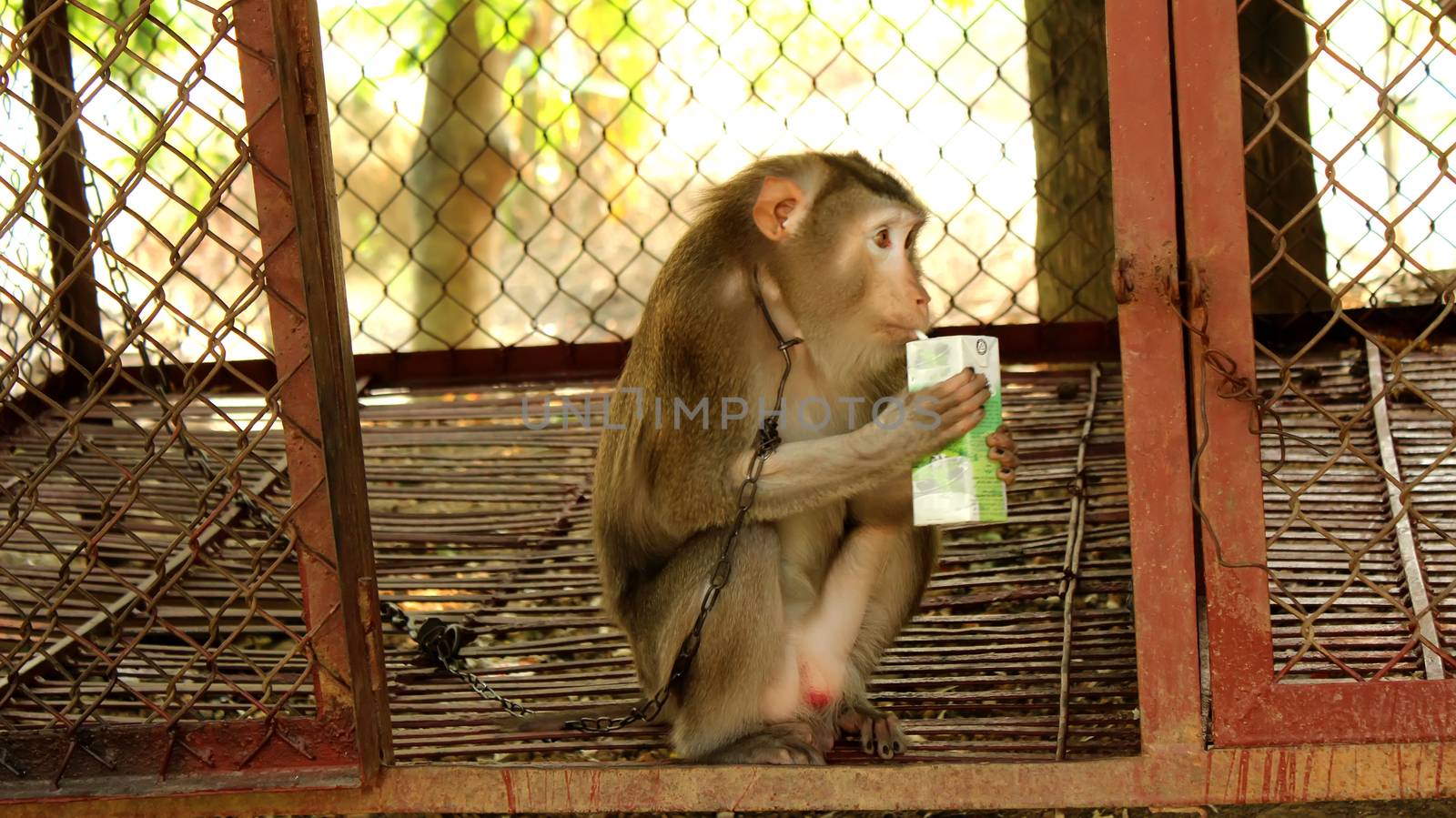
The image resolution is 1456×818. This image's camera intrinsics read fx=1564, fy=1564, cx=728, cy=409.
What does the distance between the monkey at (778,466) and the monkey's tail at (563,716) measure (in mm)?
183

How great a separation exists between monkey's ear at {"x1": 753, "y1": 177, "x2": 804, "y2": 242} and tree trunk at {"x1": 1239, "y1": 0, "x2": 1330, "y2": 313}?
2.24m

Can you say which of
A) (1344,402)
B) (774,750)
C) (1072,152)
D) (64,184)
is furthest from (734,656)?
(64,184)

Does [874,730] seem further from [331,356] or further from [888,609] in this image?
[331,356]

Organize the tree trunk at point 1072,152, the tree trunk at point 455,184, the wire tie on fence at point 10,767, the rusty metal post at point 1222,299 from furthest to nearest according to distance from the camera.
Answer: the tree trunk at point 455,184, the tree trunk at point 1072,152, the wire tie on fence at point 10,767, the rusty metal post at point 1222,299

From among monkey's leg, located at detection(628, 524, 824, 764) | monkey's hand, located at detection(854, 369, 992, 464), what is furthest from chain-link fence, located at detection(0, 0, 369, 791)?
monkey's hand, located at detection(854, 369, 992, 464)

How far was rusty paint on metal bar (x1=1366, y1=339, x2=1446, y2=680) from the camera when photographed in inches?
122

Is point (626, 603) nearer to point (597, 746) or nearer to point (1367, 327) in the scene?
point (597, 746)

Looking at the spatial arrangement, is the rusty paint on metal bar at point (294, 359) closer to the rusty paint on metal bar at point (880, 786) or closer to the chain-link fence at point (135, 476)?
the chain-link fence at point (135, 476)

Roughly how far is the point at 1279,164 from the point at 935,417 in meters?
2.85

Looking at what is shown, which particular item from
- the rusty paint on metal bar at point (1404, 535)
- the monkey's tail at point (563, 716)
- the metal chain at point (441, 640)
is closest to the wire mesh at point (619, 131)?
the rusty paint on metal bar at point (1404, 535)

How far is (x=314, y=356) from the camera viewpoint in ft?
9.27

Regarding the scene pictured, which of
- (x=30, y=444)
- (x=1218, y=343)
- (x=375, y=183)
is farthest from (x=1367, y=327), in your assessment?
(x=375, y=183)

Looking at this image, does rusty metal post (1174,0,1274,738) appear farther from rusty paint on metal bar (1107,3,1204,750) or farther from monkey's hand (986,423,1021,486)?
monkey's hand (986,423,1021,486)

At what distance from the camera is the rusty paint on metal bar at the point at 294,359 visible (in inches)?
108
